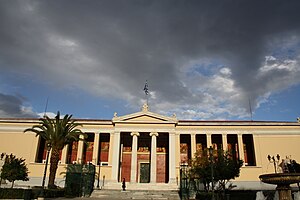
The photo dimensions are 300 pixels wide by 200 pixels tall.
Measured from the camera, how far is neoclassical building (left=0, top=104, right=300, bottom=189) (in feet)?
126

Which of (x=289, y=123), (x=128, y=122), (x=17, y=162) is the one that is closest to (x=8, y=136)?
(x=17, y=162)

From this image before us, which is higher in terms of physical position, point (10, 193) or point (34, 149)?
point (34, 149)

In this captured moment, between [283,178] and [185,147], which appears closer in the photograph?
[283,178]

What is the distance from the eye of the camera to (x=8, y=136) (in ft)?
132

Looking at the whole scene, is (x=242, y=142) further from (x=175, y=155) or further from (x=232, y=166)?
(x=232, y=166)

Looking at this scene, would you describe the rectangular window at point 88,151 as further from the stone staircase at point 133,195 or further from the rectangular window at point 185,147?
the rectangular window at point 185,147

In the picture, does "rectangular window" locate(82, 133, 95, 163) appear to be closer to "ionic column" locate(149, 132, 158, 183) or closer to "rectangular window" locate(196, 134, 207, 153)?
"ionic column" locate(149, 132, 158, 183)

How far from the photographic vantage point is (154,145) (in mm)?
38906

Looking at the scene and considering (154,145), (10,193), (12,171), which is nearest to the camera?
(10,193)

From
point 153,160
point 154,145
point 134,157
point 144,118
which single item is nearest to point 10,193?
point 134,157

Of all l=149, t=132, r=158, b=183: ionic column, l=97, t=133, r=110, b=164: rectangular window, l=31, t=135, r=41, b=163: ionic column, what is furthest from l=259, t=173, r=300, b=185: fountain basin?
l=31, t=135, r=41, b=163: ionic column

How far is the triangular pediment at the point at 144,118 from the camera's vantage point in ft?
130

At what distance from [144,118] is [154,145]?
4151mm

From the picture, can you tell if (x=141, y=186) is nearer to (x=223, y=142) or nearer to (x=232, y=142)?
(x=223, y=142)
